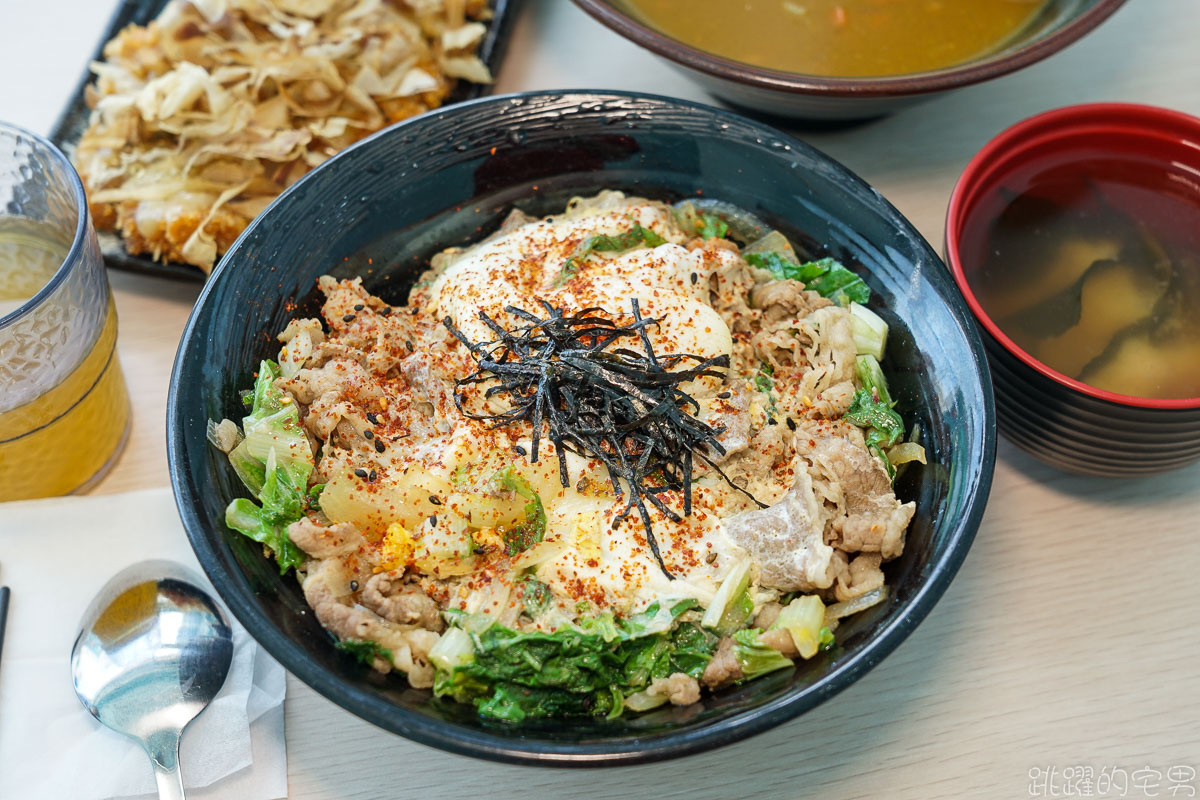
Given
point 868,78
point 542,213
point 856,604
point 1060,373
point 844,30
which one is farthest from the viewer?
point 844,30

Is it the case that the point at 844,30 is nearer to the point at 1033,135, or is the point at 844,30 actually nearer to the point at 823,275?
the point at 1033,135

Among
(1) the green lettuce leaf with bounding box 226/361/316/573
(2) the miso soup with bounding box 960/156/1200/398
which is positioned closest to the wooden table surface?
(2) the miso soup with bounding box 960/156/1200/398

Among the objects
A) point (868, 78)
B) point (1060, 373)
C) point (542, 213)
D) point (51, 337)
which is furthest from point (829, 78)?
point (51, 337)

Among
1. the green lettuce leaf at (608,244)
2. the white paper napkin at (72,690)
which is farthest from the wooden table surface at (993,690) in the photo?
the green lettuce leaf at (608,244)

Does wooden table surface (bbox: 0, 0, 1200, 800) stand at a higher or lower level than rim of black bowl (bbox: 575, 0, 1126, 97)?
lower

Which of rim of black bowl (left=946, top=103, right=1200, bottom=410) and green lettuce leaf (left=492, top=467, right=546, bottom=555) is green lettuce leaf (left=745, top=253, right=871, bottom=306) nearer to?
rim of black bowl (left=946, top=103, right=1200, bottom=410)

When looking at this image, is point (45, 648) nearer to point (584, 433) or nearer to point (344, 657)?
point (344, 657)

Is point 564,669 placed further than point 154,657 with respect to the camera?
No
